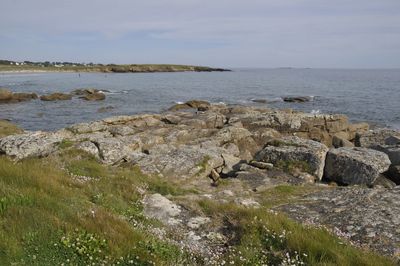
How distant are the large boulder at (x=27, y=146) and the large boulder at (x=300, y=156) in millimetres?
9194

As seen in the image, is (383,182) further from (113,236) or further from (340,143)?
(113,236)

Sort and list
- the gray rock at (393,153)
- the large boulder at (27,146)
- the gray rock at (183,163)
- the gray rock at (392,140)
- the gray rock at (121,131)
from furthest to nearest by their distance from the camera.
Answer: the gray rock at (121,131) < the gray rock at (392,140) < the gray rock at (393,153) < the large boulder at (27,146) < the gray rock at (183,163)

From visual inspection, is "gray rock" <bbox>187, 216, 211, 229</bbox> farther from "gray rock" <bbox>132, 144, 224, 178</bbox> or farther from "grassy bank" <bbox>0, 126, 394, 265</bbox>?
"gray rock" <bbox>132, 144, 224, 178</bbox>

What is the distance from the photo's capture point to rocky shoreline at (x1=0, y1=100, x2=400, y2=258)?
330 inches

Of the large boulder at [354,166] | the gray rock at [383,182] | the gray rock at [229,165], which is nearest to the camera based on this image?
the large boulder at [354,166]

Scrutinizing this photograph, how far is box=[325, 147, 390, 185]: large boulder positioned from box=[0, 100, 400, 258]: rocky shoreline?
0.04m

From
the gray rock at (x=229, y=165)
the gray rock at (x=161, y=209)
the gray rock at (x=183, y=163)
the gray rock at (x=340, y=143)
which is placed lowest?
the gray rock at (x=340, y=143)

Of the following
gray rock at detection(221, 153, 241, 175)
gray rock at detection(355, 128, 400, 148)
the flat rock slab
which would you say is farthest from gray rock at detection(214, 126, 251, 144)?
the flat rock slab

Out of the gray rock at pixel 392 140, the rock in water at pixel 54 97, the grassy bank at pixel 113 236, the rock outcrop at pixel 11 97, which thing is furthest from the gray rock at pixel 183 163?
the rock outcrop at pixel 11 97

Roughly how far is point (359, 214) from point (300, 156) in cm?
772

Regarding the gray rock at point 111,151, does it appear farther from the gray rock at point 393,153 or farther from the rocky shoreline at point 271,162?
the gray rock at point 393,153

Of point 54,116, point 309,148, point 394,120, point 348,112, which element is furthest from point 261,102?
point 309,148

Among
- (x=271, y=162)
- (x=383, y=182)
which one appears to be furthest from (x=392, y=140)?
(x=271, y=162)

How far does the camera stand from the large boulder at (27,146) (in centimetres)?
1736
